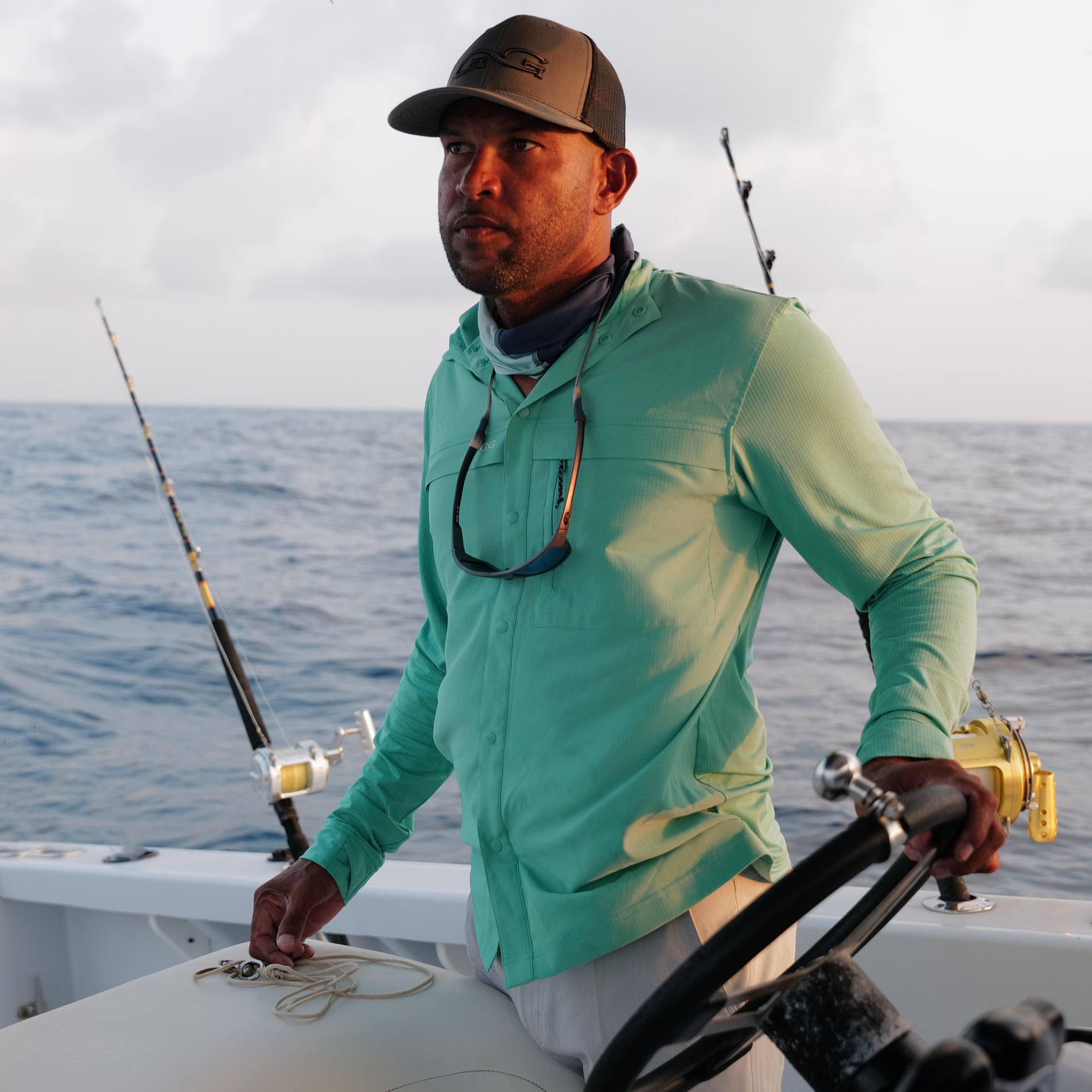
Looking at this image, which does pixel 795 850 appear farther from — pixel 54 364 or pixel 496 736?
pixel 54 364

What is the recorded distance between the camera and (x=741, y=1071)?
1090 mm

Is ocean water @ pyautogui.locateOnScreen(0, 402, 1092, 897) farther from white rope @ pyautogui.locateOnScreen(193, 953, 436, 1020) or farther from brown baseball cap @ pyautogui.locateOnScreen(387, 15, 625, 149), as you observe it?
brown baseball cap @ pyautogui.locateOnScreen(387, 15, 625, 149)

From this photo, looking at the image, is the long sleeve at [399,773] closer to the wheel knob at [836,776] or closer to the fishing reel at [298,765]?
the fishing reel at [298,765]

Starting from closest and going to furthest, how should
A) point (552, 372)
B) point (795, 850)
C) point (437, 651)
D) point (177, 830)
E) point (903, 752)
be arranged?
point (903, 752) < point (552, 372) < point (437, 651) < point (795, 850) < point (177, 830)

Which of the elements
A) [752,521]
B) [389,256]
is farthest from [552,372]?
[389,256]

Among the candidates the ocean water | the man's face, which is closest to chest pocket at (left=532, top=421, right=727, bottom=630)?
the man's face

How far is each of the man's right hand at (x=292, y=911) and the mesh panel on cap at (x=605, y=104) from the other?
931 mm

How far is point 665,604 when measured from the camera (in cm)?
112

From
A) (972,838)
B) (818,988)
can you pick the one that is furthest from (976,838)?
(818,988)

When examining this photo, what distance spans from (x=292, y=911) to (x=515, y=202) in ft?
2.86

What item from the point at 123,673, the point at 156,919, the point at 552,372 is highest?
the point at 552,372

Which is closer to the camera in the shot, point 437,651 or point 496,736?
point 496,736

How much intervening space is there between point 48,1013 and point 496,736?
63 centimetres

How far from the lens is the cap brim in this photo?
47.1 inches
